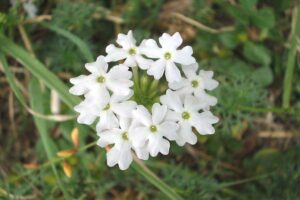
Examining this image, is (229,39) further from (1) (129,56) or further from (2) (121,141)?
(2) (121,141)

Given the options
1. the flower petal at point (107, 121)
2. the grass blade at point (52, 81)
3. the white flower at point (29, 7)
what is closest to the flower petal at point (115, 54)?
the flower petal at point (107, 121)

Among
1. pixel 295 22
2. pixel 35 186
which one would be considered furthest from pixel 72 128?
pixel 295 22

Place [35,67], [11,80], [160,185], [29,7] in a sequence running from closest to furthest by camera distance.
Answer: [160,185] → [11,80] → [35,67] → [29,7]

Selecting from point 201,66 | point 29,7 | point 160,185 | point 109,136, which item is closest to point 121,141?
point 109,136

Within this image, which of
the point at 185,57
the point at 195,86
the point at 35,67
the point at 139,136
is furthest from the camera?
the point at 35,67

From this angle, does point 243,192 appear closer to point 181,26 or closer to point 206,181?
point 206,181

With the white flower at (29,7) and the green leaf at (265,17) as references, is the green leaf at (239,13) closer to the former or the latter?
the green leaf at (265,17)
